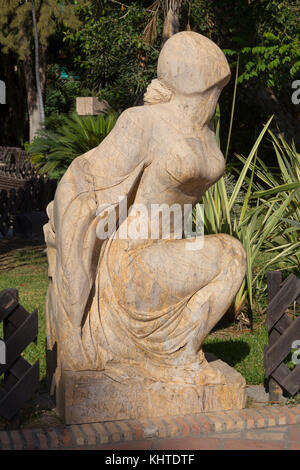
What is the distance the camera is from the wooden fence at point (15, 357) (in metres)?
3.87

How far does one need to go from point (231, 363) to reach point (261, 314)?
61.5 inches

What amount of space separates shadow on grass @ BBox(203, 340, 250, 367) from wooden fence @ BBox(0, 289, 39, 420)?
186 centimetres

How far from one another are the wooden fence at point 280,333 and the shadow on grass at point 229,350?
0.90 metres

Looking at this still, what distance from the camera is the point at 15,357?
390 cm

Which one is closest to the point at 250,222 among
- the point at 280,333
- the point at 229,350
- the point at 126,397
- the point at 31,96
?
the point at 229,350

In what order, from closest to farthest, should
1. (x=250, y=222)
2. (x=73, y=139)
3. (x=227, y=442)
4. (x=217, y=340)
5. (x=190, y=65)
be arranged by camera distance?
(x=227, y=442), (x=190, y=65), (x=217, y=340), (x=250, y=222), (x=73, y=139)

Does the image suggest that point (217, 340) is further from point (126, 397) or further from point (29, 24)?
point (29, 24)

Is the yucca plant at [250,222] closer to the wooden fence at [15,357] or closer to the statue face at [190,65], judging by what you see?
the statue face at [190,65]

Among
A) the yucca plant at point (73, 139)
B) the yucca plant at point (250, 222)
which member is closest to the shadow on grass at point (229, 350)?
the yucca plant at point (250, 222)

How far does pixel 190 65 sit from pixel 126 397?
6.06 feet

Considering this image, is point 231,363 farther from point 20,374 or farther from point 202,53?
point 202,53

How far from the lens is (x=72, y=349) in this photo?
3842mm

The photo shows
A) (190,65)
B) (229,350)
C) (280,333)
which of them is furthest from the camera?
(229,350)

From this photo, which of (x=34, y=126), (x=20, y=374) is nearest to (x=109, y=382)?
(x=20, y=374)
